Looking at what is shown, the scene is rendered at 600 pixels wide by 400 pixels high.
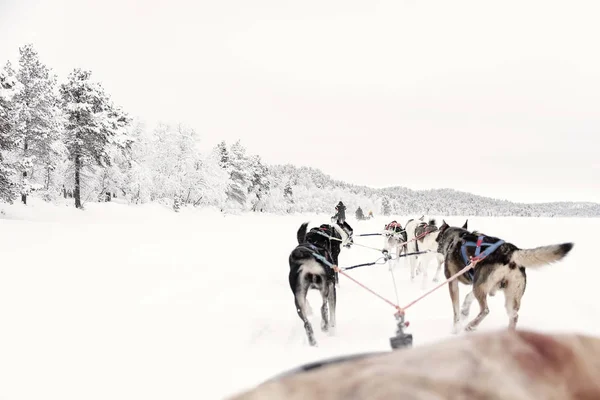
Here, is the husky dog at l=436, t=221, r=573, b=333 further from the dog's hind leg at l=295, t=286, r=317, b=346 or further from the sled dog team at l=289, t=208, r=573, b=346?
the dog's hind leg at l=295, t=286, r=317, b=346

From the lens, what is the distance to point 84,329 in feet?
16.7

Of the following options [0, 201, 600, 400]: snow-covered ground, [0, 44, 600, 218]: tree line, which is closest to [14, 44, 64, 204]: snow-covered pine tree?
[0, 44, 600, 218]: tree line

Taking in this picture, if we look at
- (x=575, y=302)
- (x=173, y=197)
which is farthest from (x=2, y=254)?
(x=173, y=197)

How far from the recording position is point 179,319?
5602 mm

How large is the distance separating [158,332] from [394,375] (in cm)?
510

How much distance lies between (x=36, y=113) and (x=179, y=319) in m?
28.0

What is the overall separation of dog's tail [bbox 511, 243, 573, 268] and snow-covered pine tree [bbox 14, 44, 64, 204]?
28.9 metres

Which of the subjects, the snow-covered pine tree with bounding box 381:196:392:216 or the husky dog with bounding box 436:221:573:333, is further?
the snow-covered pine tree with bounding box 381:196:392:216

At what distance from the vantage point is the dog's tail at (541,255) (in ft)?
12.6

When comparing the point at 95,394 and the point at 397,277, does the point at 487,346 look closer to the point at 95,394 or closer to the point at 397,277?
the point at 95,394

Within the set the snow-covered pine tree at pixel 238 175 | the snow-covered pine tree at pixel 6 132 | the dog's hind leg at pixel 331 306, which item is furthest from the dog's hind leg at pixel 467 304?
the snow-covered pine tree at pixel 238 175

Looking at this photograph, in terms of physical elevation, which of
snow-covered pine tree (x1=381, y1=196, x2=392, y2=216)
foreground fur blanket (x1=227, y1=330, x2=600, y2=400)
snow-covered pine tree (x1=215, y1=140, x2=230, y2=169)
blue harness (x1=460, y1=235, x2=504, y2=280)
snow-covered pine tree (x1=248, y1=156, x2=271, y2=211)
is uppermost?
snow-covered pine tree (x1=215, y1=140, x2=230, y2=169)

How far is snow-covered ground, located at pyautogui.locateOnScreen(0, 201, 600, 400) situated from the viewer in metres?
3.73

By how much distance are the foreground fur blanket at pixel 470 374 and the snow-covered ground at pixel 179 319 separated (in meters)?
3.14
